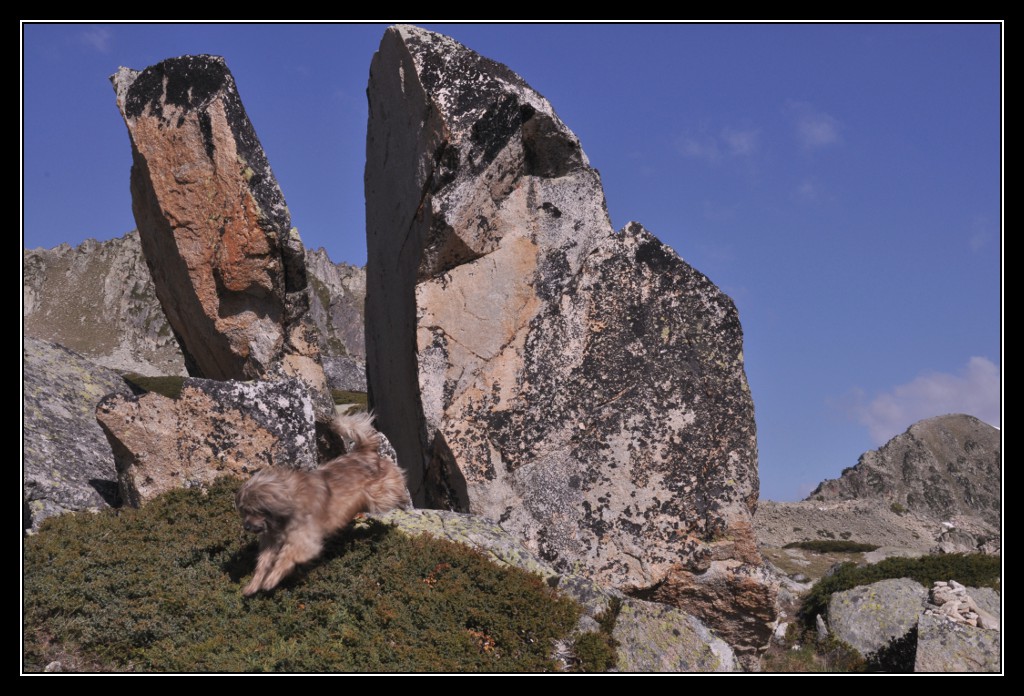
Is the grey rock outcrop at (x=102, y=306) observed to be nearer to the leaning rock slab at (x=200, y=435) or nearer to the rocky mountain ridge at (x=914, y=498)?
the rocky mountain ridge at (x=914, y=498)

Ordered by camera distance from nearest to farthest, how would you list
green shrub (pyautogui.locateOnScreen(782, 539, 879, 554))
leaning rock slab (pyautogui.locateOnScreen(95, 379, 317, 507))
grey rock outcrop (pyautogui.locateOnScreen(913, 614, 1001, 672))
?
leaning rock slab (pyautogui.locateOnScreen(95, 379, 317, 507)) < grey rock outcrop (pyautogui.locateOnScreen(913, 614, 1001, 672)) < green shrub (pyautogui.locateOnScreen(782, 539, 879, 554))

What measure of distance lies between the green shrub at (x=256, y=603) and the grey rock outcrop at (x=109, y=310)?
354 ft

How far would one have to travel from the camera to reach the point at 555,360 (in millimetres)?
14438

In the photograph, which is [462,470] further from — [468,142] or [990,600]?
[990,600]

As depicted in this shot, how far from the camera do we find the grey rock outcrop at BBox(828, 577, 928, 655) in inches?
730

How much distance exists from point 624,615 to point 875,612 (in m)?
11.4

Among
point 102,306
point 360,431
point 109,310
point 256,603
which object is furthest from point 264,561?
point 102,306

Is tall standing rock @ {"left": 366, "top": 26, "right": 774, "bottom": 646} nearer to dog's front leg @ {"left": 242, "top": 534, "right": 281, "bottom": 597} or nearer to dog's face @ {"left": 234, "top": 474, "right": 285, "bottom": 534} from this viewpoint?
dog's front leg @ {"left": 242, "top": 534, "right": 281, "bottom": 597}

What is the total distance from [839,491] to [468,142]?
53.7m

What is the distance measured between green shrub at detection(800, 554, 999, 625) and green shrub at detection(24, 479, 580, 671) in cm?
1314

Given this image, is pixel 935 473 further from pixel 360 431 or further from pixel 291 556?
pixel 291 556

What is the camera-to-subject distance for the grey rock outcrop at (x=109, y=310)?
122188 mm

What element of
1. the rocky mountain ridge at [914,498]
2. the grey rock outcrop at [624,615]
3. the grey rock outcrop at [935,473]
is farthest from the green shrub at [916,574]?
the grey rock outcrop at [935,473]

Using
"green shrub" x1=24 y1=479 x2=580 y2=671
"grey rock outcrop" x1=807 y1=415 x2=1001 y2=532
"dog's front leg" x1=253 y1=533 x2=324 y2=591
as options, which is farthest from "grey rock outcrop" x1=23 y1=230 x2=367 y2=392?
"dog's front leg" x1=253 y1=533 x2=324 y2=591
